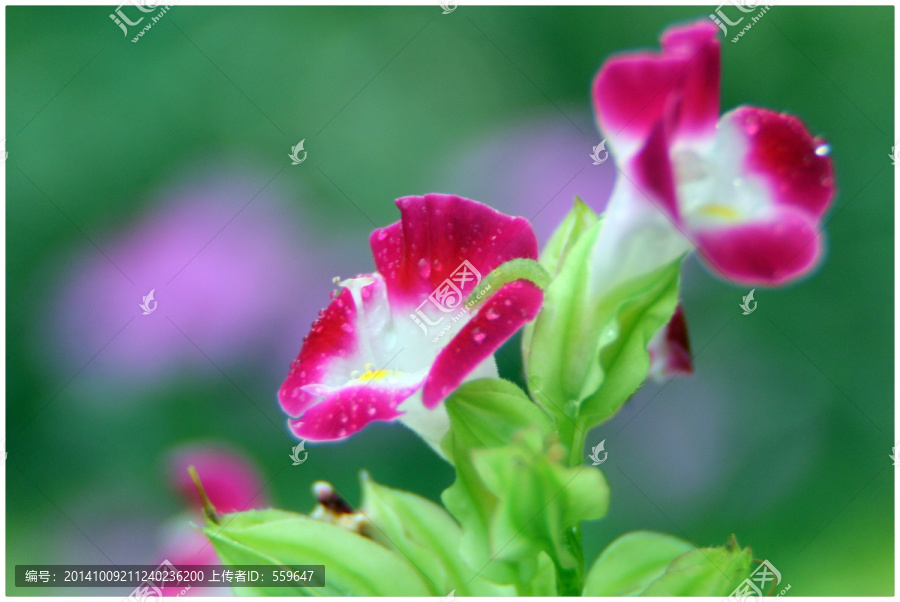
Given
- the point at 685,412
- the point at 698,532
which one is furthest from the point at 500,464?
the point at 685,412

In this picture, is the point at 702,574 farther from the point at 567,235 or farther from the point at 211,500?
the point at 211,500

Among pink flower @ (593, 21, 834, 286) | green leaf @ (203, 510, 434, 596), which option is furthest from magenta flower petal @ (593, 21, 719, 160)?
green leaf @ (203, 510, 434, 596)

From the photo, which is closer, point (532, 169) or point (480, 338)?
point (480, 338)

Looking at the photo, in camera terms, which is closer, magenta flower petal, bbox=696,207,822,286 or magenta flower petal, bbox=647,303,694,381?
magenta flower petal, bbox=696,207,822,286

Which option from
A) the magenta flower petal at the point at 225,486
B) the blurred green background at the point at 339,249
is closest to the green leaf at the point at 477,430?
the magenta flower petal at the point at 225,486

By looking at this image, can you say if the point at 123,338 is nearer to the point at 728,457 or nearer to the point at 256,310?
the point at 256,310

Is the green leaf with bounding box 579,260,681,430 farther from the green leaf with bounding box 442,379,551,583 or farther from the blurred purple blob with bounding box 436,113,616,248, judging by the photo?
the blurred purple blob with bounding box 436,113,616,248

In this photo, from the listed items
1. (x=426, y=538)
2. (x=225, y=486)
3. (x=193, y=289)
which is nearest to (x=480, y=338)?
(x=426, y=538)
